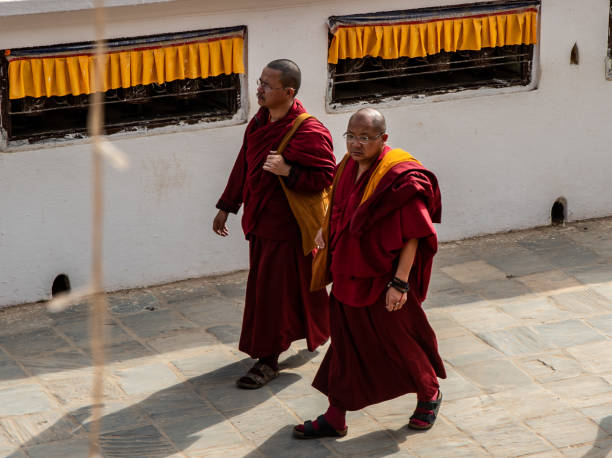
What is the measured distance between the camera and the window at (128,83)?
6.71 m

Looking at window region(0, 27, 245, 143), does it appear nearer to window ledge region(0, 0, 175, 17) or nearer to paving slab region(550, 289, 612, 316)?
window ledge region(0, 0, 175, 17)

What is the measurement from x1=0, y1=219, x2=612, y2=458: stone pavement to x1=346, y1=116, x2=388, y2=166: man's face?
1.46 meters

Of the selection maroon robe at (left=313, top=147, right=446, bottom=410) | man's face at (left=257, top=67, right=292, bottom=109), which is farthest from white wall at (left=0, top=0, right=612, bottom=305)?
maroon robe at (left=313, top=147, right=446, bottom=410)

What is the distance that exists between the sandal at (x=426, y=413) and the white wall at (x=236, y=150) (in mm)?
2539

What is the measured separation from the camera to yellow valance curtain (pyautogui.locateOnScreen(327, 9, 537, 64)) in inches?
Answer: 298

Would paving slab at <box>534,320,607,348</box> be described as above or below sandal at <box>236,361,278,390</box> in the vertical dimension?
above

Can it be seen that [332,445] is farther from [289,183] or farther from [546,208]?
[546,208]

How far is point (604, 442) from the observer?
17.5ft

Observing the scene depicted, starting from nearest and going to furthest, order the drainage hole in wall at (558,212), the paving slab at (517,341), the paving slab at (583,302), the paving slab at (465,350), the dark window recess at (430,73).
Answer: the paving slab at (465,350) < the paving slab at (517,341) < the paving slab at (583,302) < the dark window recess at (430,73) < the drainage hole in wall at (558,212)

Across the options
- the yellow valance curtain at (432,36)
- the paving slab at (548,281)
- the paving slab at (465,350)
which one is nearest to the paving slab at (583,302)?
the paving slab at (548,281)

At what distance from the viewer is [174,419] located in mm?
5613

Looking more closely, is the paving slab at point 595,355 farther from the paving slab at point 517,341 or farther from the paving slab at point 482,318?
the paving slab at point 482,318

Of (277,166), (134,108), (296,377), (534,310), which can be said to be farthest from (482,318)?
(134,108)

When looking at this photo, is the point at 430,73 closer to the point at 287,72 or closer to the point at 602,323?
the point at 602,323
